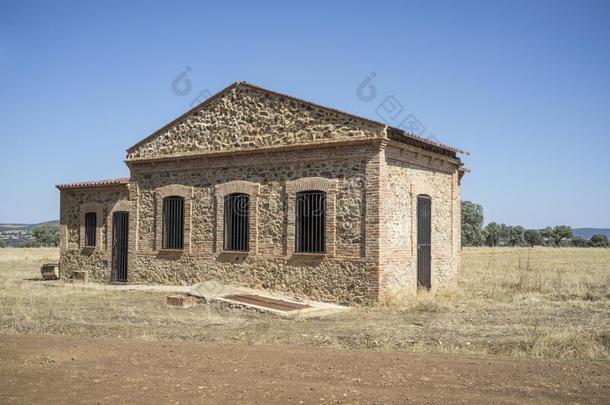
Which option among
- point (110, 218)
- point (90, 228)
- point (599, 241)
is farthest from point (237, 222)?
point (599, 241)

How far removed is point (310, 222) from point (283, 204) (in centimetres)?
98

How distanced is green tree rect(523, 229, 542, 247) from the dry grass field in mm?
63002

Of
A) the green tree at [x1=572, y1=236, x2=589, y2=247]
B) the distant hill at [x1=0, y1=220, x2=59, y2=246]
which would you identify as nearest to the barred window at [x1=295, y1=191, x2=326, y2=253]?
the green tree at [x1=572, y1=236, x2=589, y2=247]

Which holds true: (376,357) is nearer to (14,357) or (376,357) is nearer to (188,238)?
(14,357)

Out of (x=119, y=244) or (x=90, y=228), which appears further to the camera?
(x=90, y=228)

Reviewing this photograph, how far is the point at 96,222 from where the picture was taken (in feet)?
69.8

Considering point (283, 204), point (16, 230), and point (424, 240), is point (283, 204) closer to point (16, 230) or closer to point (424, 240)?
point (424, 240)

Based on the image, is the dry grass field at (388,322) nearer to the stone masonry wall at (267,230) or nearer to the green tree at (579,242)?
the stone masonry wall at (267,230)

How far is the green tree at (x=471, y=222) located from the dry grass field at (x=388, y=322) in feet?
149

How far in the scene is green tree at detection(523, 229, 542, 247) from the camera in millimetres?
77438

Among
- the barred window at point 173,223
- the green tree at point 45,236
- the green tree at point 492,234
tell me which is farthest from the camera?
the green tree at point 492,234

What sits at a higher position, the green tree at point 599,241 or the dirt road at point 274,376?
the green tree at point 599,241

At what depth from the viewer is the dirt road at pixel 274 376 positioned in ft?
20.9

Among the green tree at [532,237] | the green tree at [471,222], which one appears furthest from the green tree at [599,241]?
the green tree at [471,222]
